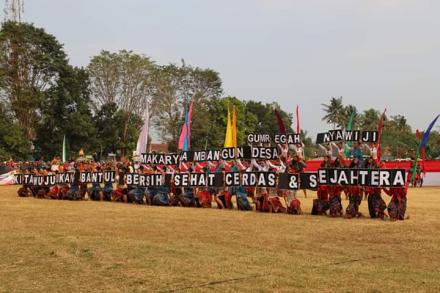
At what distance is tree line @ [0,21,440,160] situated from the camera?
165ft

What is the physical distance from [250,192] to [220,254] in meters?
11.6

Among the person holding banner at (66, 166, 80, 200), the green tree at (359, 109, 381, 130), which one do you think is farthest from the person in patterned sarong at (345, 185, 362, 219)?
the green tree at (359, 109, 381, 130)

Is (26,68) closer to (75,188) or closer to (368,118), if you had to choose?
(75,188)

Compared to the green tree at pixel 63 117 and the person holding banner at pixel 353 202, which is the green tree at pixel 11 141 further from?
the person holding banner at pixel 353 202

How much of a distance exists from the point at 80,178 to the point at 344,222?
12.7 metres

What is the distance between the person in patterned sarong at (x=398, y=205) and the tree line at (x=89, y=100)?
130ft

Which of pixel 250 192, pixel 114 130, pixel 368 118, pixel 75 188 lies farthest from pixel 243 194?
pixel 368 118

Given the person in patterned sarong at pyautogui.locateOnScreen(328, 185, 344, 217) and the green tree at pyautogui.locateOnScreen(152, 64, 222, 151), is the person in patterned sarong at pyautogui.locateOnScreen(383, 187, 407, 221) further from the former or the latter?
the green tree at pyautogui.locateOnScreen(152, 64, 222, 151)

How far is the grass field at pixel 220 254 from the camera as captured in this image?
7.17 m

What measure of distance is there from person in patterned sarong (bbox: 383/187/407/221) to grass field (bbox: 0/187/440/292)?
0.34 meters

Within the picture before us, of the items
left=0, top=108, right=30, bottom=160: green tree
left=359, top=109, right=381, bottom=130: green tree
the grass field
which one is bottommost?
the grass field

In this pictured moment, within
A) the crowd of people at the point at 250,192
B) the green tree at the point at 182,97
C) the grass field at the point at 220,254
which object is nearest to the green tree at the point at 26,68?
the green tree at the point at 182,97

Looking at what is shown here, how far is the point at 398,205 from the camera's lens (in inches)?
545

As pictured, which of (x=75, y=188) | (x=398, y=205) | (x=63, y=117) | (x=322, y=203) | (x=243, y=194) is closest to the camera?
(x=398, y=205)
